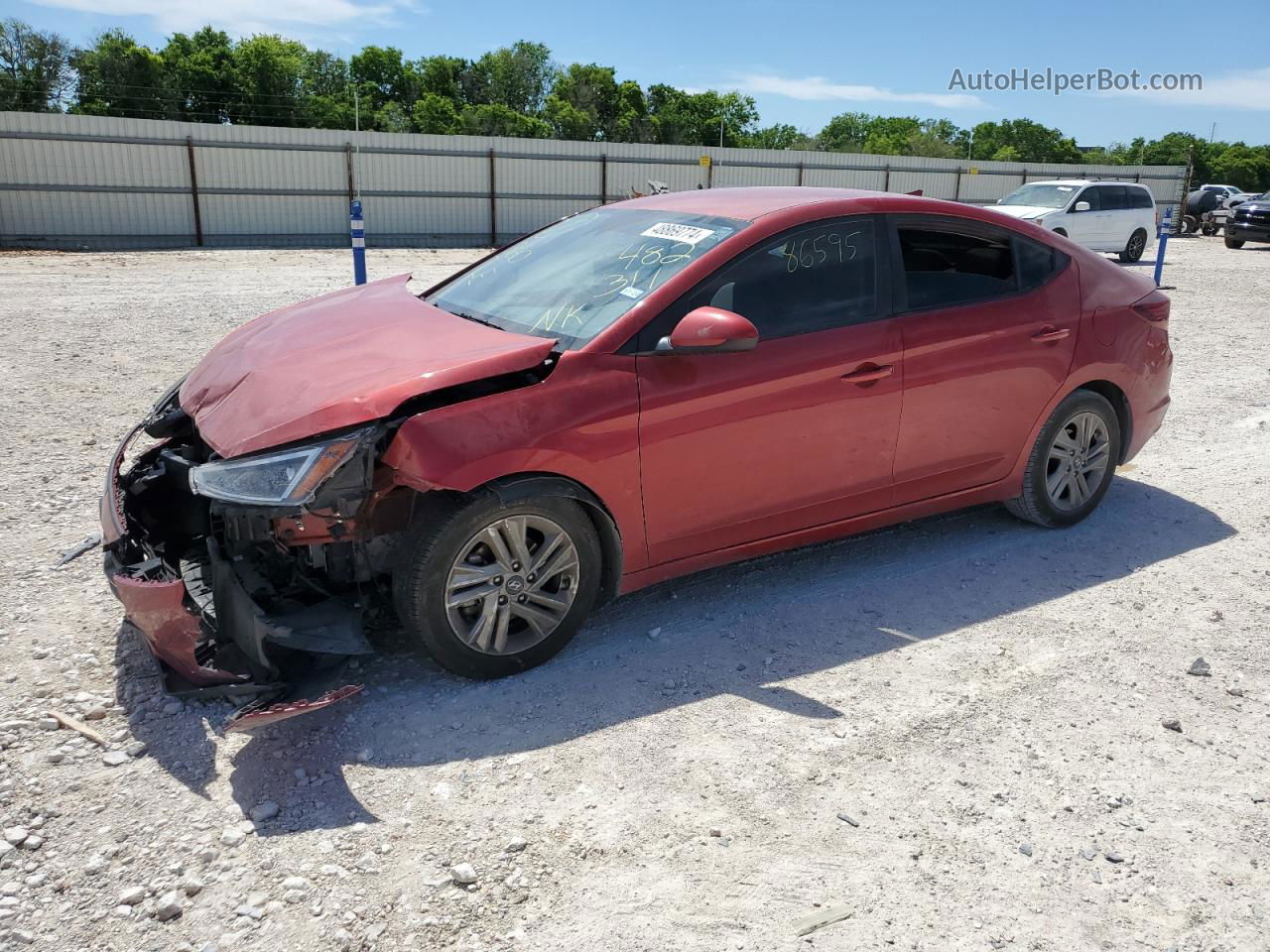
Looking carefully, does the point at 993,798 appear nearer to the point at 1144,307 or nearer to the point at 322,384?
the point at 322,384

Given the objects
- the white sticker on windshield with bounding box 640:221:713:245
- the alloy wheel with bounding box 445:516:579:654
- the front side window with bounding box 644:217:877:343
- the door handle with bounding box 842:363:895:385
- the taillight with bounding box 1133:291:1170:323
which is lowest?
the alloy wheel with bounding box 445:516:579:654

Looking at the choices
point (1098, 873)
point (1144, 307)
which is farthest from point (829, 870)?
point (1144, 307)

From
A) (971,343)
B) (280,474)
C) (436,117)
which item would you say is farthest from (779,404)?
(436,117)

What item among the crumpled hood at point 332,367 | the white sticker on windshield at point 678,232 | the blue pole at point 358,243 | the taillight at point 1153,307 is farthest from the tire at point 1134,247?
the crumpled hood at point 332,367

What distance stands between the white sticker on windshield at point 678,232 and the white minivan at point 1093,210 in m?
17.1

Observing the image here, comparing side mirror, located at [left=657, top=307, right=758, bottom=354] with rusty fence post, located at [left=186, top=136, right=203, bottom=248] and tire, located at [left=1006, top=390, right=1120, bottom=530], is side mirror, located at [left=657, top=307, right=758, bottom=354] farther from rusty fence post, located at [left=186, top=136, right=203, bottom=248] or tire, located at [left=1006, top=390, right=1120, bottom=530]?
rusty fence post, located at [left=186, top=136, right=203, bottom=248]

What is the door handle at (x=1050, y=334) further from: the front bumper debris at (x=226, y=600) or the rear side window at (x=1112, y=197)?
the rear side window at (x=1112, y=197)

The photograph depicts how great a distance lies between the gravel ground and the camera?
2564 mm

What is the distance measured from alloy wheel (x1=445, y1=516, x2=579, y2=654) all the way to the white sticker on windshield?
135 centimetres

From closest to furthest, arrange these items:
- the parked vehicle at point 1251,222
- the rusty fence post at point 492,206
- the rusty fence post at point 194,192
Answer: the rusty fence post at point 194,192 → the rusty fence post at point 492,206 → the parked vehicle at point 1251,222

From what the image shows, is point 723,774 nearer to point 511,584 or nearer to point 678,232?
point 511,584

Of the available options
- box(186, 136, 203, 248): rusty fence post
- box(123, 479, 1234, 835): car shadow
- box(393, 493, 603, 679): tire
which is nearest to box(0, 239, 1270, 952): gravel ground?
box(123, 479, 1234, 835): car shadow

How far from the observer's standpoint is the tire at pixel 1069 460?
16.4 feet

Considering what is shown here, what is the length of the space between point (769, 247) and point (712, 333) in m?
0.67
